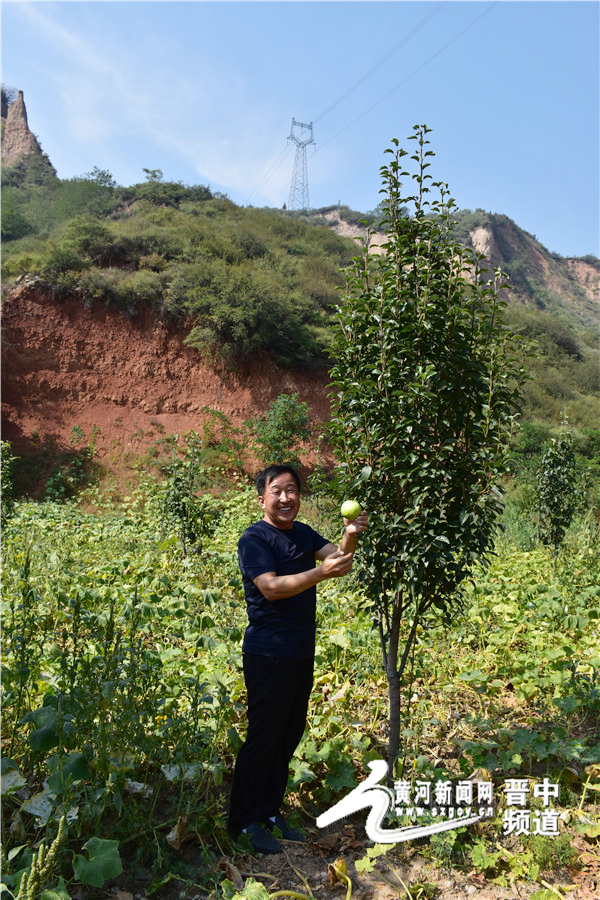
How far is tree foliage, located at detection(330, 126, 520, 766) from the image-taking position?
9.50 feet

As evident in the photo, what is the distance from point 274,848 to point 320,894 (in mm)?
259

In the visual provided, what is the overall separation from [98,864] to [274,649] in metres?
0.96

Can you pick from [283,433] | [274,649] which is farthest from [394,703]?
[283,433]

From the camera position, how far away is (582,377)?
27406mm

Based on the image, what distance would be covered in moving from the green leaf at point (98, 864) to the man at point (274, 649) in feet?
2.25

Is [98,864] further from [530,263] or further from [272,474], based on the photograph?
[530,263]

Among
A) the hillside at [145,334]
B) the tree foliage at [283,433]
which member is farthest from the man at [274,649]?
the hillside at [145,334]

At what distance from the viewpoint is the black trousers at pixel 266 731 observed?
8.54 feet

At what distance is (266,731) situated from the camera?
263cm

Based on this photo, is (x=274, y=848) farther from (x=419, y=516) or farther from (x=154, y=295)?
(x=154, y=295)

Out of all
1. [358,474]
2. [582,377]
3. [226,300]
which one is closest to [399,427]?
[358,474]

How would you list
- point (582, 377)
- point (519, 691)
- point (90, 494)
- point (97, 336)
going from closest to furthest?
point (519, 691), point (90, 494), point (97, 336), point (582, 377)

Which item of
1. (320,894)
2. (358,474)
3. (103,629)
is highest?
(358,474)

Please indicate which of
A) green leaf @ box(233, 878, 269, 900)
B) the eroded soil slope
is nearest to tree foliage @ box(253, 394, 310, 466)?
the eroded soil slope
